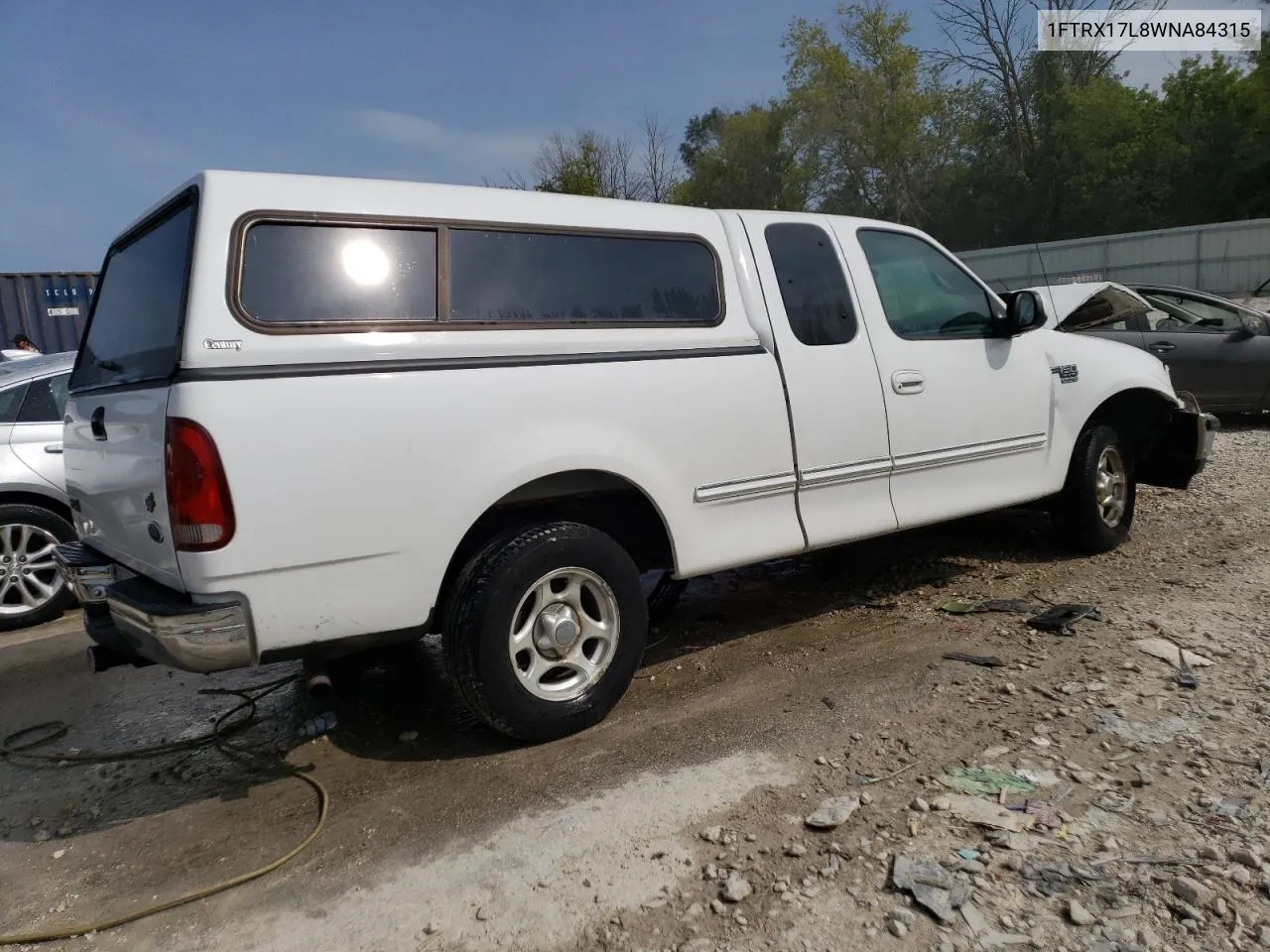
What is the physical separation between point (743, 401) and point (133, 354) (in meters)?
2.43

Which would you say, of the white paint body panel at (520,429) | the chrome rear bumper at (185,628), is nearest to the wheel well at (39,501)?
the white paint body panel at (520,429)

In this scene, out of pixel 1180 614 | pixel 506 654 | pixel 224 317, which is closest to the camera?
pixel 224 317

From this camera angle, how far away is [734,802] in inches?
119

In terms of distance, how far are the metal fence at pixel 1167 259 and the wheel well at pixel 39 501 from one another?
2081 centimetres

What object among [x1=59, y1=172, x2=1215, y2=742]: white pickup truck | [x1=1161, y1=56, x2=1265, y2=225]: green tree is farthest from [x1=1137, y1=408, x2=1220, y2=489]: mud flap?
[x1=1161, y1=56, x2=1265, y2=225]: green tree

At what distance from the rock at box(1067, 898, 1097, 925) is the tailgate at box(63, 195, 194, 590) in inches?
110

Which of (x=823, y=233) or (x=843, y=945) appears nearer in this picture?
(x=843, y=945)

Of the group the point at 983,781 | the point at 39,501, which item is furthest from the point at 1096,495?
the point at 39,501

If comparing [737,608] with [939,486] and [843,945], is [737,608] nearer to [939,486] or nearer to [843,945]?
[939,486]

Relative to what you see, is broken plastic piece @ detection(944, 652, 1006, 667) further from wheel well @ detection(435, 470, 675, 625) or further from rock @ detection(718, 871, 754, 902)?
rock @ detection(718, 871, 754, 902)

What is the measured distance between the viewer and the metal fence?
22.8 metres

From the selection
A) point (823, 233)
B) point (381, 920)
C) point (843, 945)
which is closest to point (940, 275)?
point (823, 233)

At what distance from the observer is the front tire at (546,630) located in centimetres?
327

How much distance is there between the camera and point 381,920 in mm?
2533
